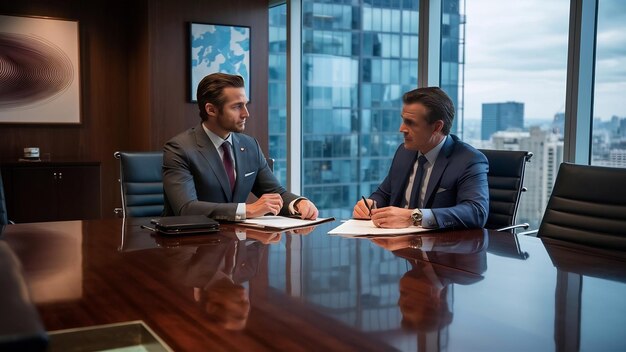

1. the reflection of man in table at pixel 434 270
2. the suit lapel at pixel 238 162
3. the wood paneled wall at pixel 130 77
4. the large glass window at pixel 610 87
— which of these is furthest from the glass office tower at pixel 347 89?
the reflection of man in table at pixel 434 270

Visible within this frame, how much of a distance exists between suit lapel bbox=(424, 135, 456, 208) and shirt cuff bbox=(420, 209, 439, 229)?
28 cm

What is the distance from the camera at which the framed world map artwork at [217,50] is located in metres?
4.58

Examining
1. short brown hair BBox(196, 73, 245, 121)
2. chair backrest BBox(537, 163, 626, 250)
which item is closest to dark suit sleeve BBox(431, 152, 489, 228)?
chair backrest BBox(537, 163, 626, 250)

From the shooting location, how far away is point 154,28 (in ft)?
14.5

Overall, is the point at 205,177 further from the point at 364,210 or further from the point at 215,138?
the point at 364,210

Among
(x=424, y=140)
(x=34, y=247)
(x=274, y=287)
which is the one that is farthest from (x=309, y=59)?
(x=274, y=287)

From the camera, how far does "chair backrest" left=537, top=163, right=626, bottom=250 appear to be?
185cm

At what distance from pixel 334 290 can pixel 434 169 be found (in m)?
1.05

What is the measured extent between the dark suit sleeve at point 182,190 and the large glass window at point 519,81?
1457 millimetres

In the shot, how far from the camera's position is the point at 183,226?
1.79 m

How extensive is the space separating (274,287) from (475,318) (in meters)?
0.39

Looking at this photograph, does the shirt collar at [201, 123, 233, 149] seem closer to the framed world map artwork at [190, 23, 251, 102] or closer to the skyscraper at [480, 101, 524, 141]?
the skyscraper at [480, 101, 524, 141]

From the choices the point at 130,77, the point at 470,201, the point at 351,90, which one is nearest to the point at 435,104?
the point at 470,201

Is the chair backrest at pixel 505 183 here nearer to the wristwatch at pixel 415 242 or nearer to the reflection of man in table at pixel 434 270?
the reflection of man in table at pixel 434 270
